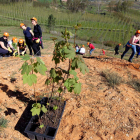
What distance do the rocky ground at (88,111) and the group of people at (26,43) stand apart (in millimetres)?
1648

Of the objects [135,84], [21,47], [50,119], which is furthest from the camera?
[21,47]

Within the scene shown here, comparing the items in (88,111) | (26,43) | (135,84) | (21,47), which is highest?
(26,43)

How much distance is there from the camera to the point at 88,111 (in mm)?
2396

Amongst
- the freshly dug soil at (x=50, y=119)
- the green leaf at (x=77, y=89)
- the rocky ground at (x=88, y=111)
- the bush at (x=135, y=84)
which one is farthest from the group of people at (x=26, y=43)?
the bush at (x=135, y=84)

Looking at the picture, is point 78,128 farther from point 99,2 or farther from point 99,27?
point 99,2

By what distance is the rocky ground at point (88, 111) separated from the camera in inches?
78.6

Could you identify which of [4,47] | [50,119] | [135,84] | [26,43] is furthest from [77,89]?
[4,47]

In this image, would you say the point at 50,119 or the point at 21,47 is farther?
the point at 21,47

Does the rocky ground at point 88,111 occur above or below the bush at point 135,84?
below

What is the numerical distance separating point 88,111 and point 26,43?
405cm

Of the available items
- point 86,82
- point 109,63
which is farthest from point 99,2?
point 86,82

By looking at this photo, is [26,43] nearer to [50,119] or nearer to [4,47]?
[4,47]

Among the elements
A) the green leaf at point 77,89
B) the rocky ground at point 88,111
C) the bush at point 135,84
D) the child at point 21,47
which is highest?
the green leaf at point 77,89

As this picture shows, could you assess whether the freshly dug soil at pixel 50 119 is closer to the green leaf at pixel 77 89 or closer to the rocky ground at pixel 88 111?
the rocky ground at pixel 88 111
